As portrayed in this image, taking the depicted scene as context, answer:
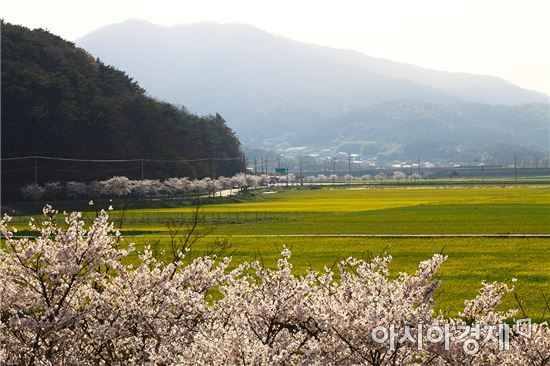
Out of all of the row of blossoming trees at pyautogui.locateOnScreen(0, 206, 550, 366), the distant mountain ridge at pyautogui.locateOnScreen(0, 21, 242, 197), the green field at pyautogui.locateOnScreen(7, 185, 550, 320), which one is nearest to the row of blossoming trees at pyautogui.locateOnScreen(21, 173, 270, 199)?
the distant mountain ridge at pyautogui.locateOnScreen(0, 21, 242, 197)

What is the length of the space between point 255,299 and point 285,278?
0.55 m

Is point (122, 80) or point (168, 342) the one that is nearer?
point (168, 342)

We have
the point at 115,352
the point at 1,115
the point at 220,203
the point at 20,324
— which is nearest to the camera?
the point at 20,324

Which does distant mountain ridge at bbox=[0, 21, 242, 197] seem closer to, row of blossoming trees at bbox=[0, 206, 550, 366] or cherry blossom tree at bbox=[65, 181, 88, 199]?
cherry blossom tree at bbox=[65, 181, 88, 199]

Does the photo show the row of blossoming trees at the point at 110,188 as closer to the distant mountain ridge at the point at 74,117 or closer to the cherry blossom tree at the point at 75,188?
the cherry blossom tree at the point at 75,188

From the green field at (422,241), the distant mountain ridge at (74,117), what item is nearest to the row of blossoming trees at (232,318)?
the green field at (422,241)

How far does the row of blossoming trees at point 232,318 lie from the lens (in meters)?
8.89

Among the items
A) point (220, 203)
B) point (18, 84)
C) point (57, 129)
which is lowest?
point (220, 203)

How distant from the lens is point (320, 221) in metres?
61.9

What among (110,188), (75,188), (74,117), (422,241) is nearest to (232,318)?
(422,241)

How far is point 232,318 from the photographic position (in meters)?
10.4

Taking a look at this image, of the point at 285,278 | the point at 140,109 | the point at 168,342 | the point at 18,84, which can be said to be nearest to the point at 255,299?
the point at 285,278

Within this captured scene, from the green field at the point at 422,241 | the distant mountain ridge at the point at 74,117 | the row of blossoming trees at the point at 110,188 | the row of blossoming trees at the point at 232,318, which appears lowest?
the green field at the point at 422,241

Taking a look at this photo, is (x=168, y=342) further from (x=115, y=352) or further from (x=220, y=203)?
(x=220, y=203)
